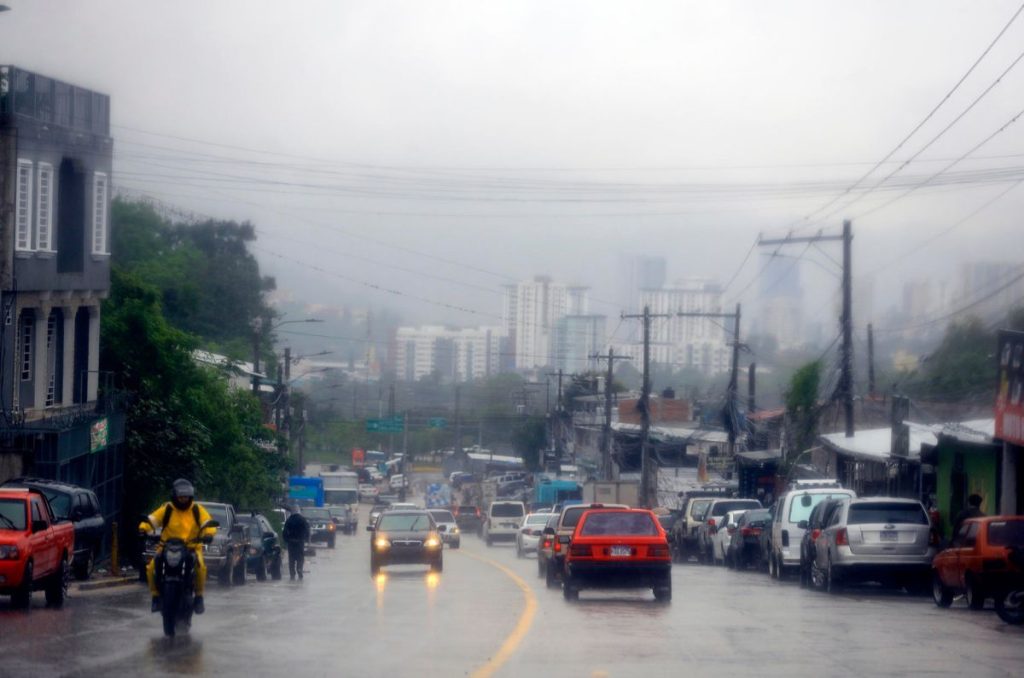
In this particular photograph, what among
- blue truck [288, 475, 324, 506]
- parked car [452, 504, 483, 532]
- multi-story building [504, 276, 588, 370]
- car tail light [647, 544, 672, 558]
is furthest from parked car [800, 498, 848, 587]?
multi-story building [504, 276, 588, 370]

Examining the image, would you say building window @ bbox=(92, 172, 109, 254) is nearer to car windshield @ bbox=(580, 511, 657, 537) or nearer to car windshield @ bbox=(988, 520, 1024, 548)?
car windshield @ bbox=(580, 511, 657, 537)

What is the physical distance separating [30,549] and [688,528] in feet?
96.7

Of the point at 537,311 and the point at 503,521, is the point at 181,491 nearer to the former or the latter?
the point at 503,521

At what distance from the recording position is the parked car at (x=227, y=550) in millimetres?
28484

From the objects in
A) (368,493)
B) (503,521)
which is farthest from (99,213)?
(368,493)

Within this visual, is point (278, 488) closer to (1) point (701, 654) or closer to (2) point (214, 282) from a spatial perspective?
(2) point (214, 282)

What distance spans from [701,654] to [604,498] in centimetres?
4853

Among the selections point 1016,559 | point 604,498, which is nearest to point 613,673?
point 1016,559

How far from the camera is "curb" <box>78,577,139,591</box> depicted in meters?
25.5

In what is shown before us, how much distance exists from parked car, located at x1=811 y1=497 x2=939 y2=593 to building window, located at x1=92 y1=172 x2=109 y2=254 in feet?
79.8

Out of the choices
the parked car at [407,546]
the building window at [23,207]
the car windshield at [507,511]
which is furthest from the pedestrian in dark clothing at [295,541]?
the car windshield at [507,511]

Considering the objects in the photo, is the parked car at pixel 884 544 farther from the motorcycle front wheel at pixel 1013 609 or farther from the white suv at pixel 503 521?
the white suv at pixel 503 521

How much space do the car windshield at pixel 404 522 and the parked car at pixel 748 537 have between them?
808 cm

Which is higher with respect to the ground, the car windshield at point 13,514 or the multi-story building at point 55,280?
the multi-story building at point 55,280
